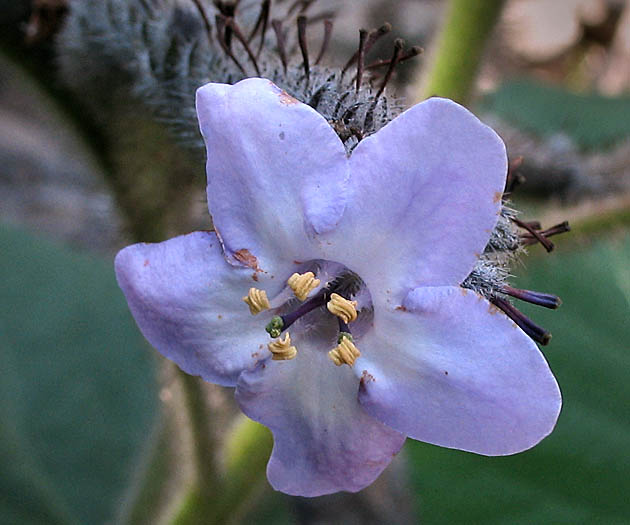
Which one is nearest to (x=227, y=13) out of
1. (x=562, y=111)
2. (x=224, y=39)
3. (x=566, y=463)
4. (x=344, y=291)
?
(x=224, y=39)

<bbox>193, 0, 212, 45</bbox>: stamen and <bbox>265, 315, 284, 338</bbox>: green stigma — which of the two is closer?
<bbox>265, 315, 284, 338</bbox>: green stigma

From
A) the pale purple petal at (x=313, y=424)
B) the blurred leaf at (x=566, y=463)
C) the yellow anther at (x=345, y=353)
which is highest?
the yellow anther at (x=345, y=353)

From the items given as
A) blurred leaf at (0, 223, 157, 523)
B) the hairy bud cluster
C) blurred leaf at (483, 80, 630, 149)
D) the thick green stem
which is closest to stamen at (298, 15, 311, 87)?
the hairy bud cluster

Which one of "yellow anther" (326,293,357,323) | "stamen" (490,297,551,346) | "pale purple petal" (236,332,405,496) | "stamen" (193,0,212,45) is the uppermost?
"stamen" (193,0,212,45)

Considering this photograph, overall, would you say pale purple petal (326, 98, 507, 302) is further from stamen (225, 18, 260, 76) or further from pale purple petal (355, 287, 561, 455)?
stamen (225, 18, 260, 76)

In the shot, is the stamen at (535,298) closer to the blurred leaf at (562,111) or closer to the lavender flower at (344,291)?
the lavender flower at (344,291)

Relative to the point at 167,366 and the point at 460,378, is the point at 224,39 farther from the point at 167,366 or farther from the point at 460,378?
the point at 167,366

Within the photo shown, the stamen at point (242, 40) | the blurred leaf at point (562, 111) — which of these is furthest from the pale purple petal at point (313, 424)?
the blurred leaf at point (562, 111)
